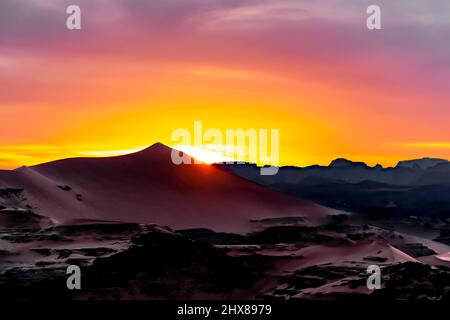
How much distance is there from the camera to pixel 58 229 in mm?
149375

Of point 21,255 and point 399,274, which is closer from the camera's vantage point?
point 399,274

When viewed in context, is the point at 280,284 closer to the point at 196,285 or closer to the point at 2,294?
the point at 196,285

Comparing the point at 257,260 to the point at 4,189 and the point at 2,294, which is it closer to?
the point at 2,294

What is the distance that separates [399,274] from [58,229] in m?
63.4
